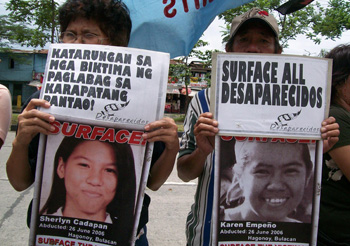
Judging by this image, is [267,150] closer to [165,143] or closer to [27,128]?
[165,143]

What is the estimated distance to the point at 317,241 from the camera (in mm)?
1461

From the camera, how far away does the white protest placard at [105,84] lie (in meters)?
1.24

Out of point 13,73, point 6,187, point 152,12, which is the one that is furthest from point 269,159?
point 13,73

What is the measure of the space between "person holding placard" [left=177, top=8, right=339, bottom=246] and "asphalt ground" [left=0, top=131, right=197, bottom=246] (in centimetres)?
187

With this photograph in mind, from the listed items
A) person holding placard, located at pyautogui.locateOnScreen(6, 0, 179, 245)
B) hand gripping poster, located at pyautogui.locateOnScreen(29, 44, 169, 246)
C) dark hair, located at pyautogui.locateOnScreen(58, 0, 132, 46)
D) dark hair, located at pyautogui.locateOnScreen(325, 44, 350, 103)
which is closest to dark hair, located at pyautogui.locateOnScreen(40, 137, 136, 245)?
hand gripping poster, located at pyautogui.locateOnScreen(29, 44, 169, 246)

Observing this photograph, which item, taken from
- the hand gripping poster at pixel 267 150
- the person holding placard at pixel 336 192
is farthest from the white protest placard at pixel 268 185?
the person holding placard at pixel 336 192

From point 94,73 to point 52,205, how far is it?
1.87 ft

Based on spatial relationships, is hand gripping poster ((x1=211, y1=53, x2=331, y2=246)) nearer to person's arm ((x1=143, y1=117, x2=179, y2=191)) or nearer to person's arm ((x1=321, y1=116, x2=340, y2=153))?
person's arm ((x1=321, y1=116, x2=340, y2=153))

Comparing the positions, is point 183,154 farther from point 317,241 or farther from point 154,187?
point 317,241

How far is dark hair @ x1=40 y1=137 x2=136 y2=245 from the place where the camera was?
127 centimetres

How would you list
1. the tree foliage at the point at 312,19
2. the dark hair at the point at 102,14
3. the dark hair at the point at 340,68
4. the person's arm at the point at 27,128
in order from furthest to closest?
the tree foliage at the point at 312,19 → the dark hair at the point at 340,68 → the dark hair at the point at 102,14 → the person's arm at the point at 27,128

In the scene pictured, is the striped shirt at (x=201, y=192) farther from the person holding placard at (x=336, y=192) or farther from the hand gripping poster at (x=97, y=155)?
the person holding placard at (x=336, y=192)

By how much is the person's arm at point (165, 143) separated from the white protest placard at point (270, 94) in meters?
0.20

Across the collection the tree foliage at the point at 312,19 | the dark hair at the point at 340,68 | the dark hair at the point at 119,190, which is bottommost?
the dark hair at the point at 119,190
